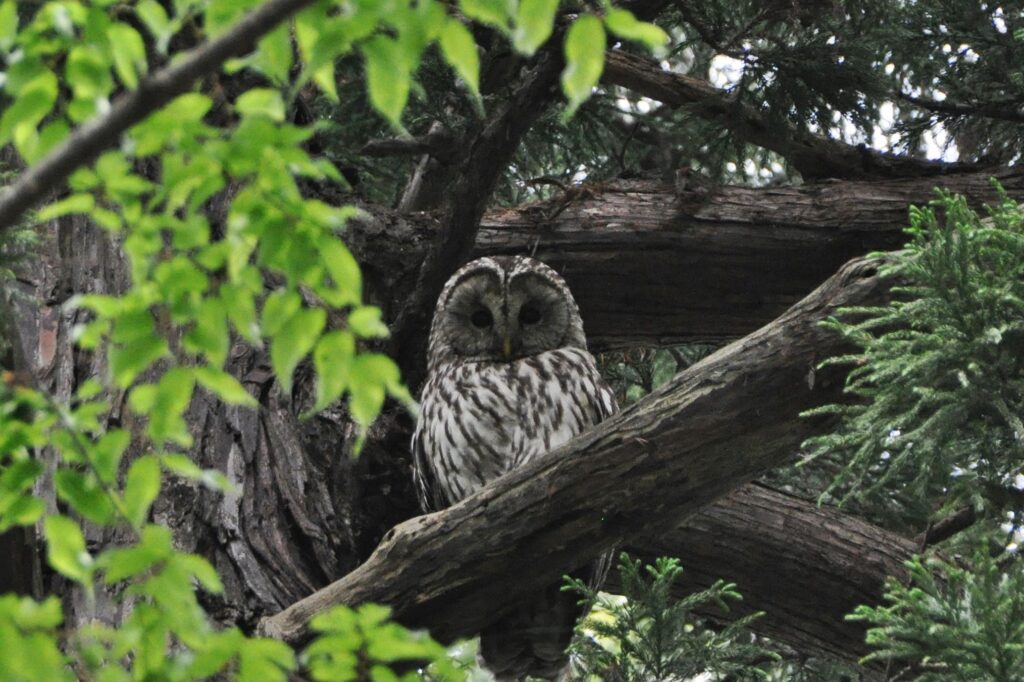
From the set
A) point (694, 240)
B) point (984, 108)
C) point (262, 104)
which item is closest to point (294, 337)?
point (262, 104)

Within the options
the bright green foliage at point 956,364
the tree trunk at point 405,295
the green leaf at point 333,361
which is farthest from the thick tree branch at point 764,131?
the green leaf at point 333,361

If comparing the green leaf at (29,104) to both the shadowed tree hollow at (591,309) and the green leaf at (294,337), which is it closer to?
the green leaf at (294,337)

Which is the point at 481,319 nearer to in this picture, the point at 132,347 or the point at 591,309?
the point at 591,309

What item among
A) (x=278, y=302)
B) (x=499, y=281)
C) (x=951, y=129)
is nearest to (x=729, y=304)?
(x=499, y=281)

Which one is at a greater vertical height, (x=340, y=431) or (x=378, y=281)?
(x=378, y=281)

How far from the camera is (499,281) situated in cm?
503

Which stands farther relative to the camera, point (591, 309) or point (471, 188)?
point (591, 309)

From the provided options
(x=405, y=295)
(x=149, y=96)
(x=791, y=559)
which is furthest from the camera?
(x=405, y=295)

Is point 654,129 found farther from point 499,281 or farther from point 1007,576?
point 1007,576

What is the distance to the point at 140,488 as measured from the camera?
189 centimetres

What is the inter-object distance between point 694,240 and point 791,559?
1.13 m

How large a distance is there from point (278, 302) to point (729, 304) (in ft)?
10.2

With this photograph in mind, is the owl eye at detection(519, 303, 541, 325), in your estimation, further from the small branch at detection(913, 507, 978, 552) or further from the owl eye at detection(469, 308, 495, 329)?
the small branch at detection(913, 507, 978, 552)

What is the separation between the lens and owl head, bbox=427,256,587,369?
16.1ft
